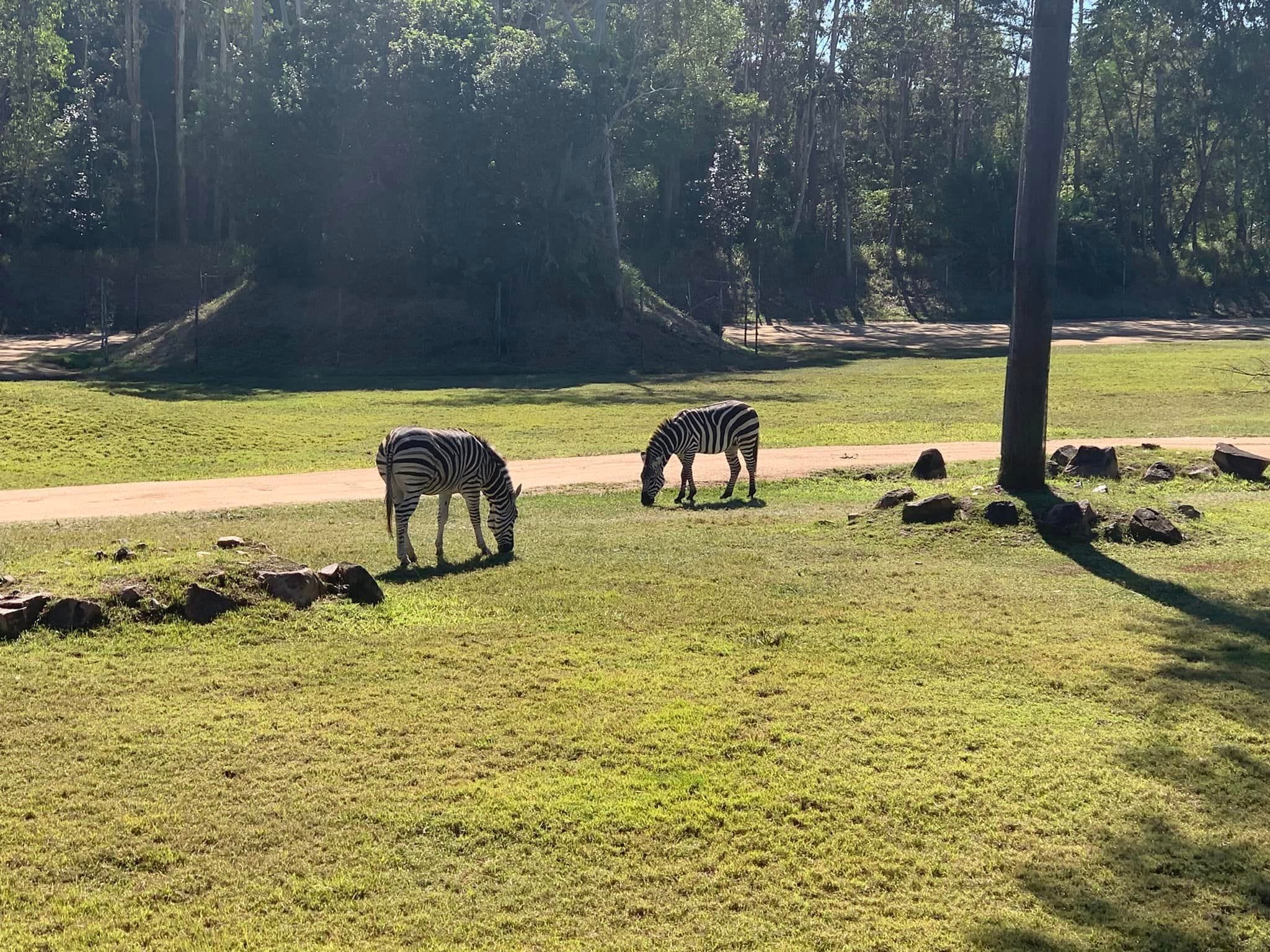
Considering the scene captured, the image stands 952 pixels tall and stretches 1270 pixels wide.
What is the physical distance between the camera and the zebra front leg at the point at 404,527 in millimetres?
15258

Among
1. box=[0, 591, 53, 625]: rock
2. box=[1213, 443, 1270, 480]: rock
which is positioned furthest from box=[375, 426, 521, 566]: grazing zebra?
box=[1213, 443, 1270, 480]: rock

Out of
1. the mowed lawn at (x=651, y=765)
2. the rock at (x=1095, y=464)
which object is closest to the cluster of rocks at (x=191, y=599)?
the mowed lawn at (x=651, y=765)

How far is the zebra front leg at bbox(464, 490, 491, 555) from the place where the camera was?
16.2m

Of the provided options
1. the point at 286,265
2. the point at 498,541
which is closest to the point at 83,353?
the point at 286,265

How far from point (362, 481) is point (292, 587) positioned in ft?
39.3

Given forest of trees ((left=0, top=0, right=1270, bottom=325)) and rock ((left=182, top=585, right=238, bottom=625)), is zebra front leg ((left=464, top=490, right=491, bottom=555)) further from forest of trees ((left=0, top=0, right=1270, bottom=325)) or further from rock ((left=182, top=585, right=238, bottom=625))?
forest of trees ((left=0, top=0, right=1270, bottom=325))

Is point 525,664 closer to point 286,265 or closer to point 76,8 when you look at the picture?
point 286,265

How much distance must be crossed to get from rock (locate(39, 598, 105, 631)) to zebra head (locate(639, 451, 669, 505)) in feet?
35.5

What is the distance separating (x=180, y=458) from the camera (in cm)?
2755

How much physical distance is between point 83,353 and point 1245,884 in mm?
50307

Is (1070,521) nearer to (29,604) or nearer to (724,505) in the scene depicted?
(724,505)

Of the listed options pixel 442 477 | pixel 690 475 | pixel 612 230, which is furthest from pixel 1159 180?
pixel 442 477

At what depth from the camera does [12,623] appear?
11500 mm

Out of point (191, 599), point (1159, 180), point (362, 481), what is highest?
point (1159, 180)
